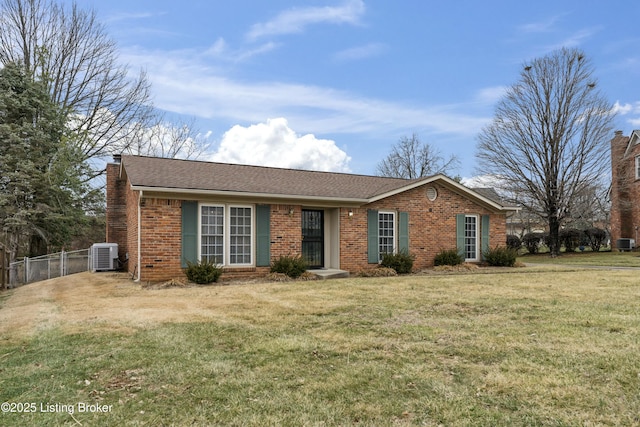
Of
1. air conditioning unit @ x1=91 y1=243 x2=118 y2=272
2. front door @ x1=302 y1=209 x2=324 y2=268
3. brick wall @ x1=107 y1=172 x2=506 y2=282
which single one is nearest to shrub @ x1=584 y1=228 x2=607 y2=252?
brick wall @ x1=107 y1=172 x2=506 y2=282

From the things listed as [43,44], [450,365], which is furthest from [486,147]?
[43,44]

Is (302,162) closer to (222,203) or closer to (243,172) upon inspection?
(243,172)

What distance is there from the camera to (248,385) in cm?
365

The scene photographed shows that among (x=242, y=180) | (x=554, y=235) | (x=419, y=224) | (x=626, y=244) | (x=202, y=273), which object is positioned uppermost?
(x=242, y=180)

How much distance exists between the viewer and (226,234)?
12.2 metres

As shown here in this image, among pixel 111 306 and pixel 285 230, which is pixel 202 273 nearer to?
pixel 285 230

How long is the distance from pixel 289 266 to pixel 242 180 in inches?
128

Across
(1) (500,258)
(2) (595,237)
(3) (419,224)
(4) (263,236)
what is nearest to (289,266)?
(4) (263,236)

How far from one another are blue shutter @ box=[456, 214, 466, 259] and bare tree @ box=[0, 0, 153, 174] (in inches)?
703

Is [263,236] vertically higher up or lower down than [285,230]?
lower down

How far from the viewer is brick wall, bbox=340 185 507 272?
46.0ft

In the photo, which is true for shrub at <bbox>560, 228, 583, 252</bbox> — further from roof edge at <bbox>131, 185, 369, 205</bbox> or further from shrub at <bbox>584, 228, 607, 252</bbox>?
roof edge at <bbox>131, 185, 369, 205</bbox>

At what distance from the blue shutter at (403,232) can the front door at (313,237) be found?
9.08ft

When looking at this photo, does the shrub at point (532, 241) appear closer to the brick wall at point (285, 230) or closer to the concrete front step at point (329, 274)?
the concrete front step at point (329, 274)
